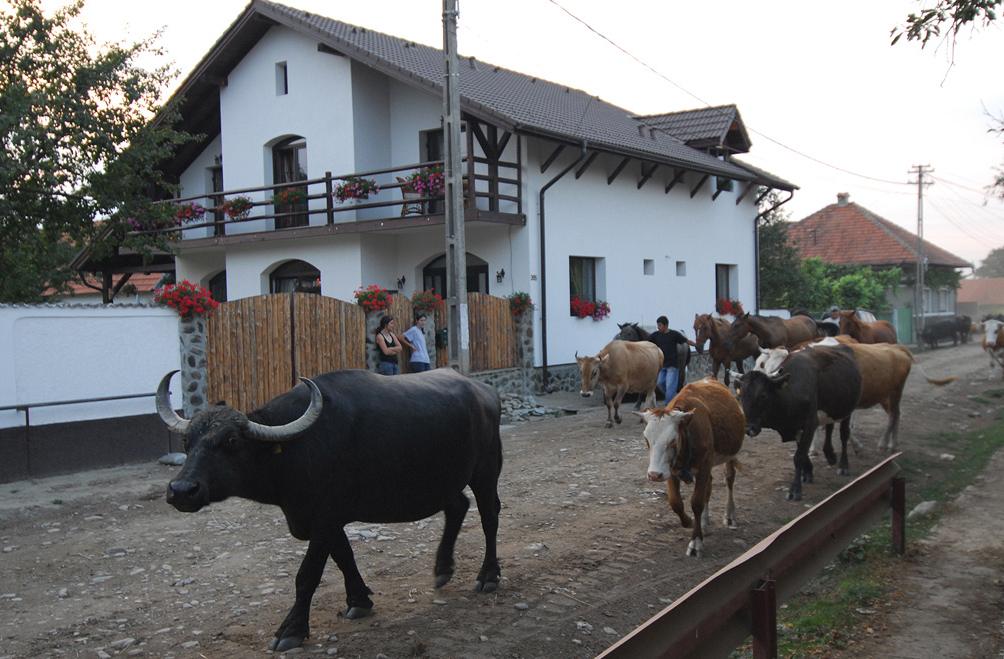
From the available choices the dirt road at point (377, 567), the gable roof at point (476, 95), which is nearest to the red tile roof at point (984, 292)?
the gable roof at point (476, 95)

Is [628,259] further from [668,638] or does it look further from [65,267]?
[668,638]

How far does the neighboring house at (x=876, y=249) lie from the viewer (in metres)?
42.8

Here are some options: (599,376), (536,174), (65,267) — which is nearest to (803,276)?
(536,174)

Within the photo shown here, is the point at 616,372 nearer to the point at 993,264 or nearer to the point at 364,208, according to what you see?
the point at 364,208

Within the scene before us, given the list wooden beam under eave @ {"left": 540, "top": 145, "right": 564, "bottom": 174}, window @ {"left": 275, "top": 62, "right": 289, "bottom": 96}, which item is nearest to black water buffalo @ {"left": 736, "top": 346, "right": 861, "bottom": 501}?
wooden beam under eave @ {"left": 540, "top": 145, "right": 564, "bottom": 174}

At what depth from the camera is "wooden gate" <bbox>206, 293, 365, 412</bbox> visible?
12969mm

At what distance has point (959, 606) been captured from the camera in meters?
5.51

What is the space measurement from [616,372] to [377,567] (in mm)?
8515

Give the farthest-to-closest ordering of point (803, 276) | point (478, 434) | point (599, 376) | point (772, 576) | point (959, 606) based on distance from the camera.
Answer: point (803, 276), point (599, 376), point (478, 434), point (959, 606), point (772, 576)

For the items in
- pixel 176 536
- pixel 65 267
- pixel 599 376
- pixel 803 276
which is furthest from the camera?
pixel 803 276

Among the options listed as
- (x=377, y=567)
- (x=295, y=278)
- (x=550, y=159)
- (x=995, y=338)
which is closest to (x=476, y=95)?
(x=550, y=159)

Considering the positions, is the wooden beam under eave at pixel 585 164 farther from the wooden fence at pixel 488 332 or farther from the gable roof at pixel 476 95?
the wooden fence at pixel 488 332

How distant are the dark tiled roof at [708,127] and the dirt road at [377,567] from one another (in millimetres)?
18270

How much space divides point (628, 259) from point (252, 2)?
11.8 metres
